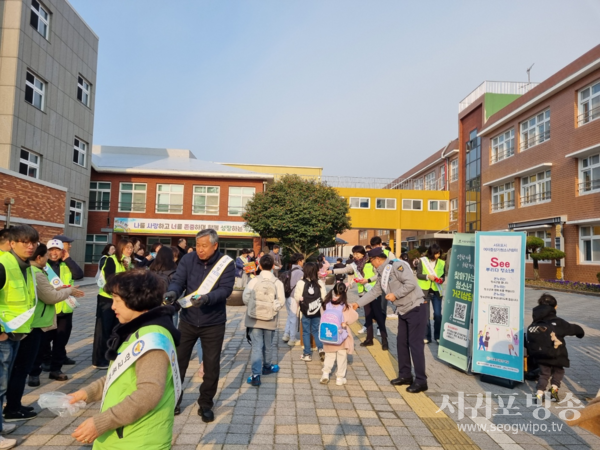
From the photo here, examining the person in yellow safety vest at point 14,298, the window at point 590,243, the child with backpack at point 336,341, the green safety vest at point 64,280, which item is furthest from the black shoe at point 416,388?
the window at point 590,243

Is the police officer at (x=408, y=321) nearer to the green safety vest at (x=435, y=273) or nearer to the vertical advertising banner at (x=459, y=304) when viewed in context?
the vertical advertising banner at (x=459, y=304)

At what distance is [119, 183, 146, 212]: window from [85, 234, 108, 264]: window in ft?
7.51

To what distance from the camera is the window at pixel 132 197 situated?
92.7 feet

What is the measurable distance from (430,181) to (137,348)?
43659 mm

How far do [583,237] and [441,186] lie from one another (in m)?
18.8

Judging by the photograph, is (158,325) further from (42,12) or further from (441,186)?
(441,186)

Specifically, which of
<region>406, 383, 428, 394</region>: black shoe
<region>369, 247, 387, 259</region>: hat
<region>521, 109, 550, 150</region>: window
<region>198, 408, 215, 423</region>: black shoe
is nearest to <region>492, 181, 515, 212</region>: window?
<region>521, 109, 550, 150</region>: window

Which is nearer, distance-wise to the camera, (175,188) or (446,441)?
(446,441)

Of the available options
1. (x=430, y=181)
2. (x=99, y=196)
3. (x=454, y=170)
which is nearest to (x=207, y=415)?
(x=99, y=196)

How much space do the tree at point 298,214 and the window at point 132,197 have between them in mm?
7642

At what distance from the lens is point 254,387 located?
17.3 ft

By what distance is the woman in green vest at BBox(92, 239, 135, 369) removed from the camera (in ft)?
19.1

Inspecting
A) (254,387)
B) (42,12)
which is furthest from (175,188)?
(254,387)

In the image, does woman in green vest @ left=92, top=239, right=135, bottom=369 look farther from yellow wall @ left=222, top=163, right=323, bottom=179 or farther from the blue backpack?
yellow wall @ left=222, top=163, right=323, bottom=179
